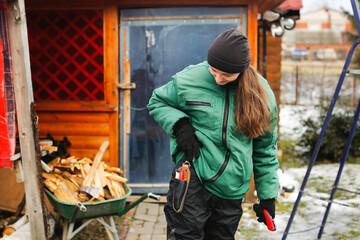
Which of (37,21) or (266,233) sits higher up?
(37,21)

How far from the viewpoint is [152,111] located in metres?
2.58

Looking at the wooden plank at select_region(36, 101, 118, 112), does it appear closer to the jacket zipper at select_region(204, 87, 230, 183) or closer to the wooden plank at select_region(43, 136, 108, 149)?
the wooden plank at select_region(43, 136, 108, 149)

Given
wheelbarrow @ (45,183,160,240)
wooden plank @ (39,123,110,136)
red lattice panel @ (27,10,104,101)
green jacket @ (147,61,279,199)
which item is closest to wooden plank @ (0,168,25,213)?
wheelbarrow @ (45,183,160,240)

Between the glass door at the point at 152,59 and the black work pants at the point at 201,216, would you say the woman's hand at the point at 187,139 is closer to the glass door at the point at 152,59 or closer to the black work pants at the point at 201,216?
the black work pants at the point at 201,216

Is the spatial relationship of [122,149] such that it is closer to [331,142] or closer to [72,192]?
[72,192]

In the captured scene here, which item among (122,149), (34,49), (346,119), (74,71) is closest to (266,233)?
(122,149)

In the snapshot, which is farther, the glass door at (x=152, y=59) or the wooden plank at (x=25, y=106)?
the glass door at (x=152, y=59)

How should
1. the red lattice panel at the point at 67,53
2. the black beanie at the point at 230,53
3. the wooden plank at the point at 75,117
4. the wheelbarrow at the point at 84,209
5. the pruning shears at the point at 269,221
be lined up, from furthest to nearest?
the wooden plank at the point at 75,117, the red lattice panel at the point at 67,53, the wheelbarrow at the point at 84,209, the pruning shears at the point at 269,221, the black beanie at the point at 230,53

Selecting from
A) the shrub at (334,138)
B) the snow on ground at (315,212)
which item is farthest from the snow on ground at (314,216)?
the shrub at (334,138)

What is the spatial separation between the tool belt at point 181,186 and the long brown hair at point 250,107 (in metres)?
0.42

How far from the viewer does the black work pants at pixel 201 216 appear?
96.7 inches

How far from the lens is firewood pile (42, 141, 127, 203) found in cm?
363

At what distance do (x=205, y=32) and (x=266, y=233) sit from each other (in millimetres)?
2564

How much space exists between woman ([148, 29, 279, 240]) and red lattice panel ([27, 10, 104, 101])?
2750 millimetres
